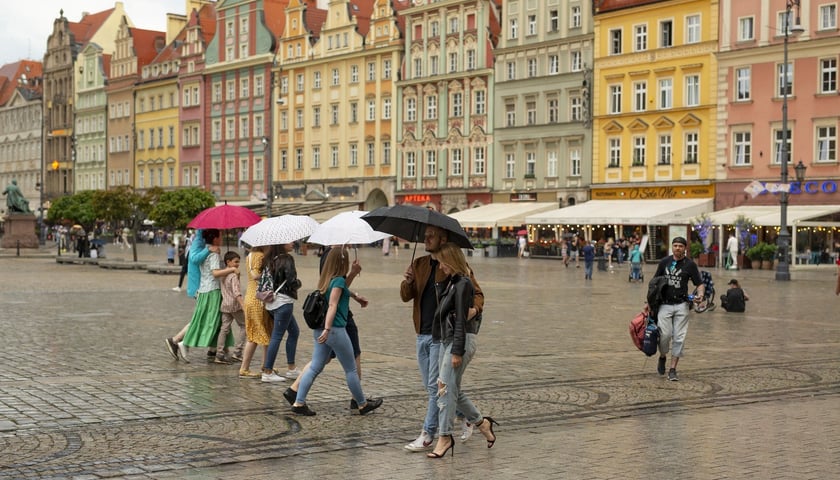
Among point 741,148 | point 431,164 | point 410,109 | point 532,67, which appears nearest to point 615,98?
point 532,67

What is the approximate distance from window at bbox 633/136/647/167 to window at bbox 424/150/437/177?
1436 centimetres

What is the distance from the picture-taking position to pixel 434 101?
2685 inches

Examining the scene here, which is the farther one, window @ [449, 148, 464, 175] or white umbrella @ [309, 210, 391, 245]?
window @ [449, 148, 464, 175]

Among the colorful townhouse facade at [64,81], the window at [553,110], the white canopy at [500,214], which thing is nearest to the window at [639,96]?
the window at [553,110]

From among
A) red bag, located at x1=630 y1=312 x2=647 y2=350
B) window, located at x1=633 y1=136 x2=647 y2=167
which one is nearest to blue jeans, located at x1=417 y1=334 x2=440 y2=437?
red bag, located at x1=630 y1=312 x2=647 y2=350

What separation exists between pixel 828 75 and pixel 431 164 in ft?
83.1

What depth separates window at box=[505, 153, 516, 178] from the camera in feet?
210

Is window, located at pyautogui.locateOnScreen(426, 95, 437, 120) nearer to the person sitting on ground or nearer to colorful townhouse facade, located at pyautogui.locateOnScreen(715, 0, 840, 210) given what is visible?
colorful townhouse facade, located at pyautogui.locateOnScreen(715, 0, 840, 210)

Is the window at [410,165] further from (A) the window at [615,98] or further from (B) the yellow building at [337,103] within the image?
(A) the window at [615,98]

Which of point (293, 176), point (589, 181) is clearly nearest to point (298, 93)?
point (293, 176)

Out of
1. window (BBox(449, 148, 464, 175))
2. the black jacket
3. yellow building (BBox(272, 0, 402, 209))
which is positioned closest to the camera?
the black jacket

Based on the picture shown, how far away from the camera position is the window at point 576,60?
59906 millimetres

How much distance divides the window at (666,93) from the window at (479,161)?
12.3 meters

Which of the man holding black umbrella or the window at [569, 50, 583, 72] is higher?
the window at [569, 50, 583, 72]
